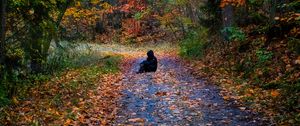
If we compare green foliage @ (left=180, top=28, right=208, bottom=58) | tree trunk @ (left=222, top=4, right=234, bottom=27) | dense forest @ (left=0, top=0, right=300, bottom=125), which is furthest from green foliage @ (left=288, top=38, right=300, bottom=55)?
green foliage @ (left=180, top=28, right=208, bottom=58)

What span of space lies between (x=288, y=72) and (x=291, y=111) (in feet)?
9.74

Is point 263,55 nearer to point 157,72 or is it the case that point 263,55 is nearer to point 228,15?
point 157,72

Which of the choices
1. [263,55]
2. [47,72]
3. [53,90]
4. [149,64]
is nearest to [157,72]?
[149,64]

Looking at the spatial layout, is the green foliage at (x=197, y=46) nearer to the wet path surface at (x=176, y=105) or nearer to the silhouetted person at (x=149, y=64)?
the silhouetted person at (x=149, y=64)

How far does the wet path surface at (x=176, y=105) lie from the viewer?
9414 mm

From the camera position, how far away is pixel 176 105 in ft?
36.3

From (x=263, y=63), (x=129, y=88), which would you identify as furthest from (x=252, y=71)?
(x=129, y=88)

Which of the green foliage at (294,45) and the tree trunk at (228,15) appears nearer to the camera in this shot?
the green foliage at (294,45)

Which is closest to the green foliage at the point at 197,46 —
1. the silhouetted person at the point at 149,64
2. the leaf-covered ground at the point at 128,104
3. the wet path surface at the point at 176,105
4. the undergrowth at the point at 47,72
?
the silhouetted person at the point at 149,64

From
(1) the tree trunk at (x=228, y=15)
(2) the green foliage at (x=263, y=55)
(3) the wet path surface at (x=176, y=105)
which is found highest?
(1) the tree trunk at (x=228, y=15)

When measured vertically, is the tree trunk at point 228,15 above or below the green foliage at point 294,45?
above

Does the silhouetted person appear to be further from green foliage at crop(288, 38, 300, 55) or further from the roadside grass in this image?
green foliage at crop(288, 38, 300, 55)

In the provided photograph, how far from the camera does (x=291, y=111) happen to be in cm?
926

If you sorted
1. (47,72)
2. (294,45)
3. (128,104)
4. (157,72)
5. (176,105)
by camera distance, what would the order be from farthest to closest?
1. (157,72)
2. (47,72)
3. (294,45)
4. (128,104)
5. (176,105)
